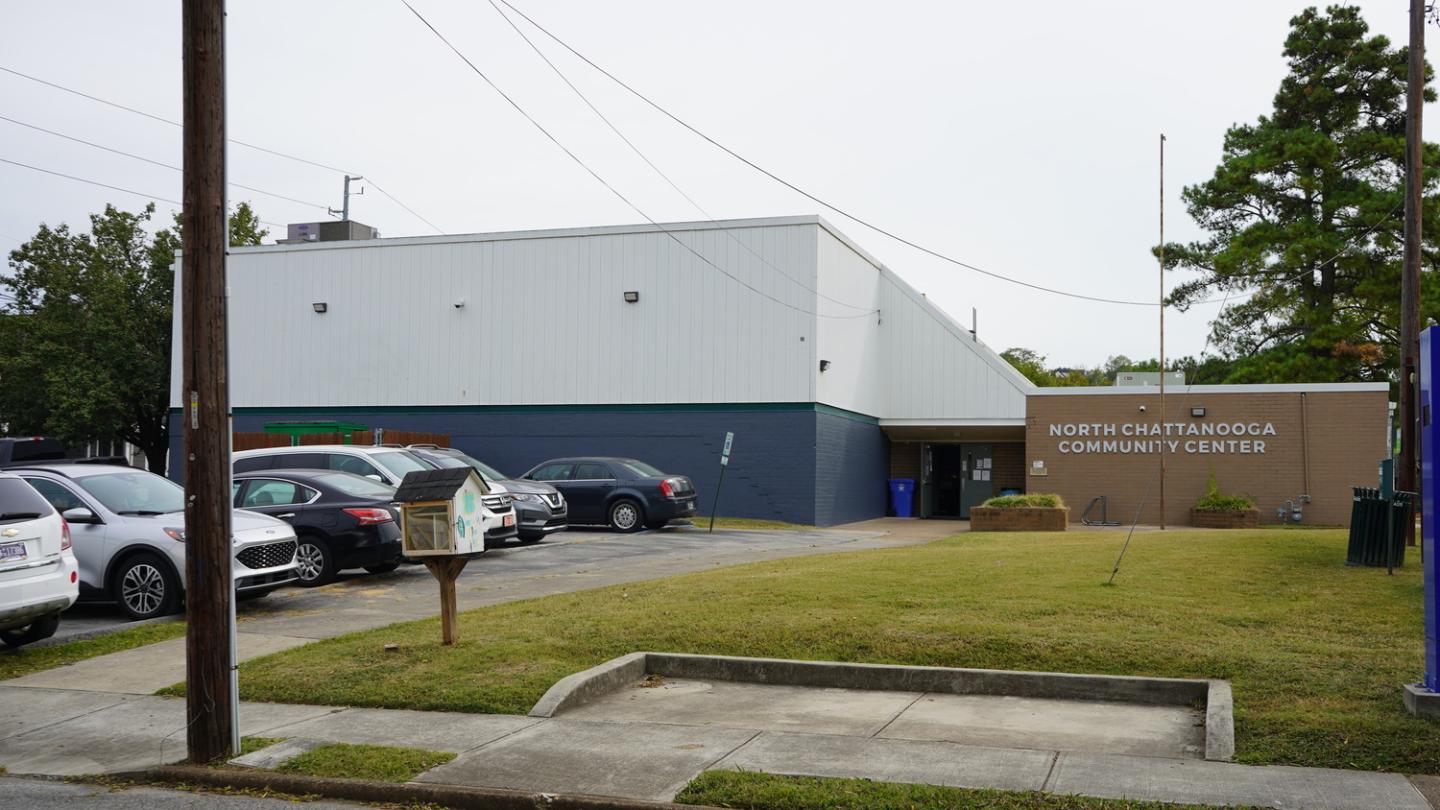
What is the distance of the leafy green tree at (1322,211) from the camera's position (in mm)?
35750

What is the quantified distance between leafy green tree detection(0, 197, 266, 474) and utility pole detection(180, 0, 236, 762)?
40.9 metres

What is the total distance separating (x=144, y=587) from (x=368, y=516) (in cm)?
321

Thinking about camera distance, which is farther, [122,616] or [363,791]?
[122,616]

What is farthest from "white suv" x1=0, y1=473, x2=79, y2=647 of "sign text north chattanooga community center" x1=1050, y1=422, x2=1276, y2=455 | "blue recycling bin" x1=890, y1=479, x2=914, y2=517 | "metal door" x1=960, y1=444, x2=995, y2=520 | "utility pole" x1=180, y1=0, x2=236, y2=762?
"metal door" x1=960, y1=444, x2=995, y2=520

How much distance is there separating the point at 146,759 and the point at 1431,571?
8.01 meters

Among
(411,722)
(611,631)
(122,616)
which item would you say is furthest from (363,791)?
(122,616)

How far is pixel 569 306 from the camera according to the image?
32.9m

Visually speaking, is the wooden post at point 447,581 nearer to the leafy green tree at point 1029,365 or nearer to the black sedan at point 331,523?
the black sedan at point 331,523

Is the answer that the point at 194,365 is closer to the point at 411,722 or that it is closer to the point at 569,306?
the point at 411,722

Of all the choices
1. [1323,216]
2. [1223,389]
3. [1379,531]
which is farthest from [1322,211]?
[1379,531]

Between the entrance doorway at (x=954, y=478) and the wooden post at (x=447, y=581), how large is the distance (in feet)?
88.8

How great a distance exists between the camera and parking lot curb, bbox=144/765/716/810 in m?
6.53

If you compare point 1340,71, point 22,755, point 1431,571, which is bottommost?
point 22,755

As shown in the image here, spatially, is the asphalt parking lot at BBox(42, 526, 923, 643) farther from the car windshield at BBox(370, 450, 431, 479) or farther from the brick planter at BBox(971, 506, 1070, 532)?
the brick planter at BBox(971, 506, 1070, 532)
